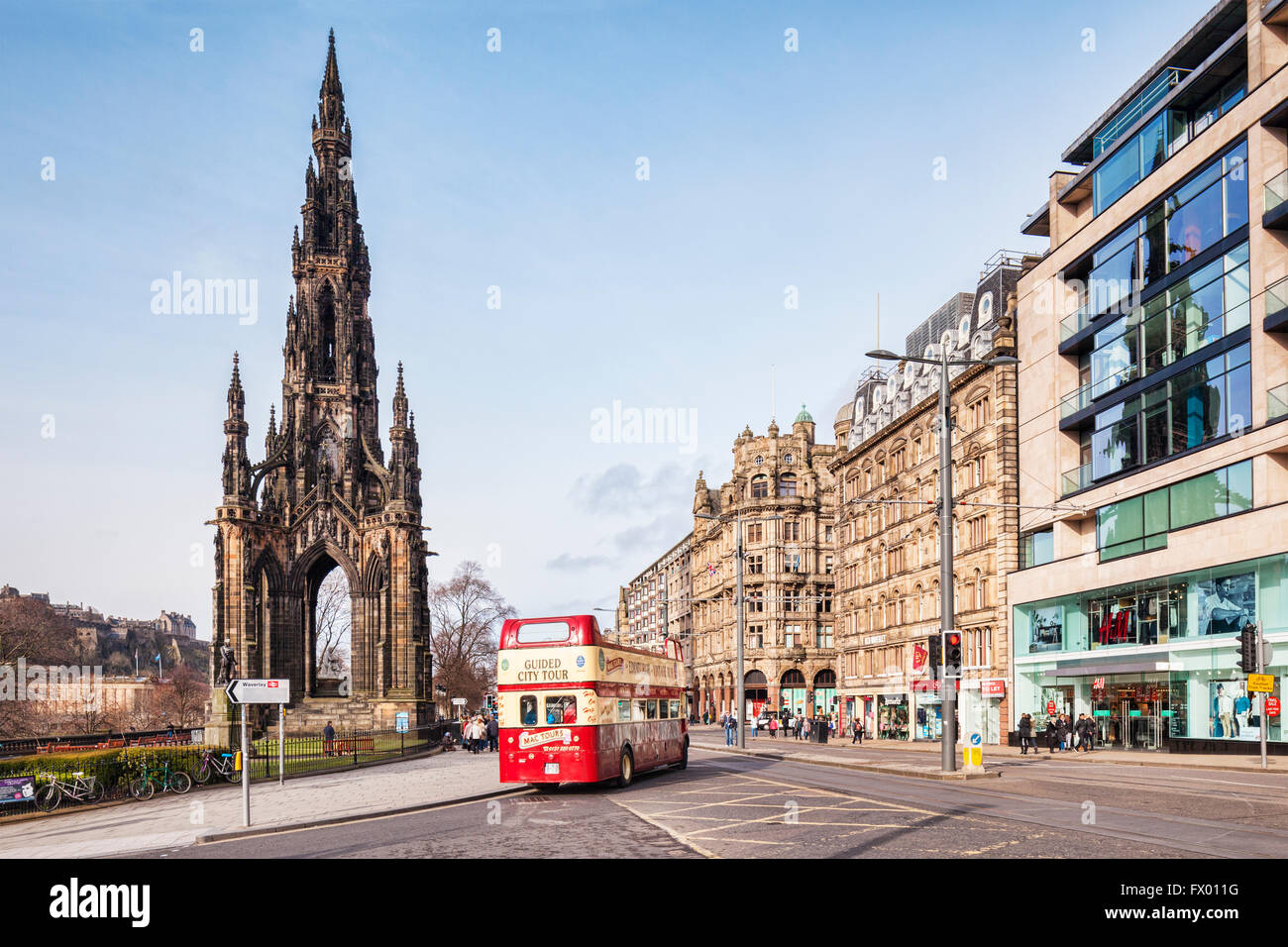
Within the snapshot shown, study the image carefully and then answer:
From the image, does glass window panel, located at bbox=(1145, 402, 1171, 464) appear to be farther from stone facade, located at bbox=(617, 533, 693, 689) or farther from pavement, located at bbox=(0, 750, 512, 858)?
stone facade, located at bbox=(617, 533, 693, 689)

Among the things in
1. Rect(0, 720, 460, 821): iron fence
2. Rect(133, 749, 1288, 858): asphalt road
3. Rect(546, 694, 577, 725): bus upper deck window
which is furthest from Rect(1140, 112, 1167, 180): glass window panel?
Rect(0, 720, 460, 821): iron fence

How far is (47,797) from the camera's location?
915 inches

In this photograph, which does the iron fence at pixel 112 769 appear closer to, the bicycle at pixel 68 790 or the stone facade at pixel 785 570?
the bicycle at pixel 68 790

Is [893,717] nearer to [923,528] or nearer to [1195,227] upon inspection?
[923,528]

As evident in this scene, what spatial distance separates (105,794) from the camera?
2527cm

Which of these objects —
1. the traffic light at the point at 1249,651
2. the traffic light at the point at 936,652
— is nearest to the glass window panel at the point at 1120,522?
the traffic light at the point at 1249,651

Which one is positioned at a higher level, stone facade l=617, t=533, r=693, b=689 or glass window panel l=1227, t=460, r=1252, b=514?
glass window panel l=1227, t=460, r=1252, b=514

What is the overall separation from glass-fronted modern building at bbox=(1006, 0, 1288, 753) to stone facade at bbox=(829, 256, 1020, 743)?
1.83 metres

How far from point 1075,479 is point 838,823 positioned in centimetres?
3446

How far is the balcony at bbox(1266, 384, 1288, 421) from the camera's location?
33.1 meters

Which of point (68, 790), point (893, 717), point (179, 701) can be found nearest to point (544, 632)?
point (68, 790)

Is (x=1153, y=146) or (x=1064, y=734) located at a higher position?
(x=1153, y=146)
